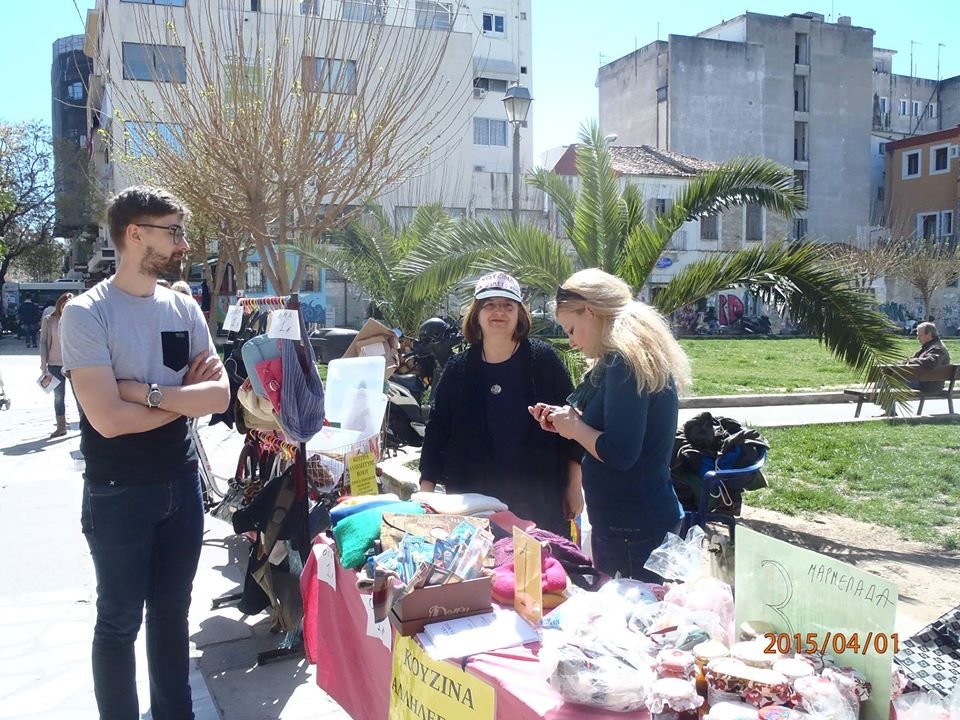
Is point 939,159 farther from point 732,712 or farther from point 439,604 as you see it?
point 732,712

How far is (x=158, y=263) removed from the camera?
2809 mm

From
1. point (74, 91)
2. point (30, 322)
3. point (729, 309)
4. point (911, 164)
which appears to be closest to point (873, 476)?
point (729, 309)

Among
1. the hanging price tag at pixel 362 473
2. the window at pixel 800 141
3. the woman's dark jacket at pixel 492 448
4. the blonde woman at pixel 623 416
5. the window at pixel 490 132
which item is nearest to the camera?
the blonde woman at pixel 623 416

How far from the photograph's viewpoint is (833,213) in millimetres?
48938

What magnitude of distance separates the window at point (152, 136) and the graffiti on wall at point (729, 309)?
32.2 meters

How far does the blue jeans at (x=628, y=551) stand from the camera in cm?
291

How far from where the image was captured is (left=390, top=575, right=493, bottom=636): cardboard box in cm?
210

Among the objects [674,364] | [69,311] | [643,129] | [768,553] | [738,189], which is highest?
[643,129]

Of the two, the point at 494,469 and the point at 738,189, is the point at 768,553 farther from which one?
the point at 738,189

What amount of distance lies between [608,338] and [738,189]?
5061 mm

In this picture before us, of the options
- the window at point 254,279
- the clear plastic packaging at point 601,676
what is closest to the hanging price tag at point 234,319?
the clear plastic packaging at point 601,676

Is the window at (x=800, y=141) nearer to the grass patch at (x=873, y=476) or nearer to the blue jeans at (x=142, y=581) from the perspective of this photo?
the grass patch at (x=873, y=476)

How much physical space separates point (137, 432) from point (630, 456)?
1.66m

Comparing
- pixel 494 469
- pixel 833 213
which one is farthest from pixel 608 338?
pixel 833 213
